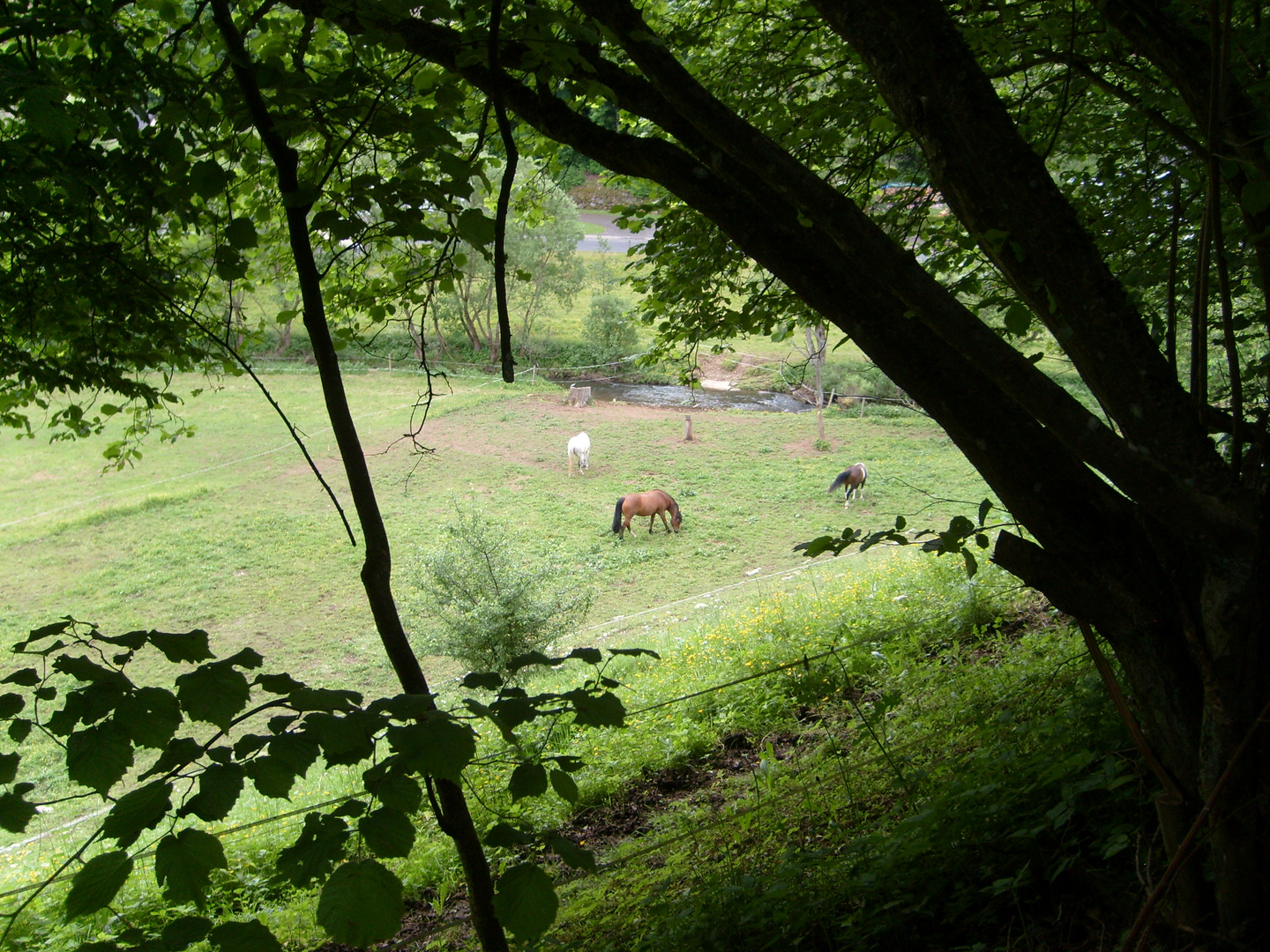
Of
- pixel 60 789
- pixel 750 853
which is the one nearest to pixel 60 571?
pixel 60 789

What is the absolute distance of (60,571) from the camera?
53.2 feet

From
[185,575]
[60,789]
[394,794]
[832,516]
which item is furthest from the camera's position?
[832,516]

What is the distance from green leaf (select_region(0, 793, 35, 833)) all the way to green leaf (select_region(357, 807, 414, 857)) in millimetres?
583

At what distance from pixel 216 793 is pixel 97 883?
166 mm

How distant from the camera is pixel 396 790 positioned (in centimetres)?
122

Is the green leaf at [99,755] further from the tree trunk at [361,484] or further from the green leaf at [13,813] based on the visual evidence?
the tree trunk at [361,484]

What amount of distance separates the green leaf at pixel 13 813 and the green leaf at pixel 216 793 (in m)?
0.34

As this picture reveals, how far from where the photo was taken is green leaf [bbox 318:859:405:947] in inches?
42.1

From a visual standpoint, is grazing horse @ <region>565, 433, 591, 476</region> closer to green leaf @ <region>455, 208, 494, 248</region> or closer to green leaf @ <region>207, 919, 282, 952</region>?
green leaf @ <region>455, 208, 494, 248</region>

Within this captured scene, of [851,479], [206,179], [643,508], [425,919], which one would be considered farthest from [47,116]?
[851,479]

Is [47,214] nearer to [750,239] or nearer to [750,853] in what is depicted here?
[750,239]

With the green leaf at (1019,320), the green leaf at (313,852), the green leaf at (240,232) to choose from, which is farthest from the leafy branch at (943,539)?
the green leaf at (240,232)

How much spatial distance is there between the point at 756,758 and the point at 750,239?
130 inches

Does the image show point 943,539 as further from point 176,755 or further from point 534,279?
point 534,279
